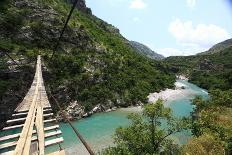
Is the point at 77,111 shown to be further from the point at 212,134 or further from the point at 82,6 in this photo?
the point at 82,6

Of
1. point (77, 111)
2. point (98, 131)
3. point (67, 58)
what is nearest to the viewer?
point (98, 131)

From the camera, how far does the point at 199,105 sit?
6081 cm

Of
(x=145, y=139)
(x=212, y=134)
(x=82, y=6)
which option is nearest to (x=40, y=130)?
(x=145, y=139)

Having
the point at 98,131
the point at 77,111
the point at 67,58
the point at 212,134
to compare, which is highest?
the point at 67,58

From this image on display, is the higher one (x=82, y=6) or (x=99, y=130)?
(x=82, y=6)

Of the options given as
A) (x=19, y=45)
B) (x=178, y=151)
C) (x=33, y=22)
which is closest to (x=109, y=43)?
(x=33, y=22)

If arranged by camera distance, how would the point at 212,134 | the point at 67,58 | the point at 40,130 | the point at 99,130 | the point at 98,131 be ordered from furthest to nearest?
the point at 67,58 < the point at 99,130 < the point at 98,131 < the point at 212,134 < the point at 40,130

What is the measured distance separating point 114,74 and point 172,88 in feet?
117

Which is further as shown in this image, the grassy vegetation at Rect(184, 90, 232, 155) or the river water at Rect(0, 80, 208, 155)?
the river water at Rect(0, 80, 208, 155)

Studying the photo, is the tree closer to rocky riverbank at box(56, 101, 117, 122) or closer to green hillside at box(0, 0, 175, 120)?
rocky riverbank at box(56, 101, 117, 122)

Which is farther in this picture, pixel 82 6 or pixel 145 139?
pixel 82 6

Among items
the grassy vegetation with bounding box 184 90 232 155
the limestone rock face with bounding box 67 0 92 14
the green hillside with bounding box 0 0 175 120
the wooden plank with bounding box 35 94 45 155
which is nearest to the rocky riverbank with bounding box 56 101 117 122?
the green hillside with bounding box 0 0 175 120

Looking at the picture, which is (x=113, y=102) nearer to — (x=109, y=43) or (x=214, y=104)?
(x=214, y=104)

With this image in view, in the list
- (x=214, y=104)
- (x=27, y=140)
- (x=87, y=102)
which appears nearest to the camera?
(x=27, y=140)
